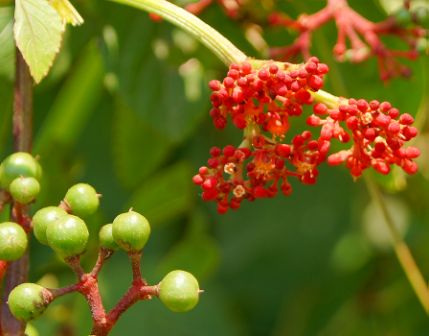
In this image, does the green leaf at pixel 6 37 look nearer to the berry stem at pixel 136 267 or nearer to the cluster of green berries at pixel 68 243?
the cluster of green berries at pixel 68 243

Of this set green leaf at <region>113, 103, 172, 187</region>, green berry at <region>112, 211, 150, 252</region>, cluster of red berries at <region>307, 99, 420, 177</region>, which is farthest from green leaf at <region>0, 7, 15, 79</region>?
green leaf at <region>113, 103, 172, 187</region>

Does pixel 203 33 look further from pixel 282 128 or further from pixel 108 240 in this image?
pixel 108 240

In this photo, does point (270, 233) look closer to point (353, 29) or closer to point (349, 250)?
point (349, 250)

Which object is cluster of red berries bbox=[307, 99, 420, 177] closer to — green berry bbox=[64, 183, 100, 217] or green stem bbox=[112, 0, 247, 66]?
green stem bbox=[112, 0, 247, 66]

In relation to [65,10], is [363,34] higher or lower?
higher

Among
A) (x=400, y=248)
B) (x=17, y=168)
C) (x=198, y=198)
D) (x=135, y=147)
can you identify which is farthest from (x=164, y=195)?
(x=17, y=168)

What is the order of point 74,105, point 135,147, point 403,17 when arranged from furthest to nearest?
1. point 74,105
2. point 135,147
3. point 403,17

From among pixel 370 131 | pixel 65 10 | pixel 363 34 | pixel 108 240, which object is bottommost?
pixel 108 240
